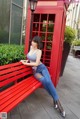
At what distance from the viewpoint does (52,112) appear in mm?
3947

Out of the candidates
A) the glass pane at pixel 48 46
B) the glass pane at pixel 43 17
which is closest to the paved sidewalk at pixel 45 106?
the glass pane at pixel 48 46

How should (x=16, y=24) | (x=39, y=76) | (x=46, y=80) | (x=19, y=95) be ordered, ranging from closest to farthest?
(x=19, y=95) < (x=46, y=80) < (x=39, y=76) < (x=16, y=24)

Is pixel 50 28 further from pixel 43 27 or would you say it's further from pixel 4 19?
pixel 4 19

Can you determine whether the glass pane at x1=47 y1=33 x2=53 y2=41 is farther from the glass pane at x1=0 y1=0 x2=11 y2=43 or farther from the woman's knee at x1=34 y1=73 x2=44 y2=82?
the glass pane at x1=0 y1=0 x2=11 y2=43

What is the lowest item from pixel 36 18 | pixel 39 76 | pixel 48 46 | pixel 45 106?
pixel 45 106

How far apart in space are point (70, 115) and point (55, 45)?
181cm

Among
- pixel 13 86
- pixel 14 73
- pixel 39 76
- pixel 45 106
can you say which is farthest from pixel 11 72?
pixel 45 106

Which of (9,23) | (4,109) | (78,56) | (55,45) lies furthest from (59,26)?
(78,56)

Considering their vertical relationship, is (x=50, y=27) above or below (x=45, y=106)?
above

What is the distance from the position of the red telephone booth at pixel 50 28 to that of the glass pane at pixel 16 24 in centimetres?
375

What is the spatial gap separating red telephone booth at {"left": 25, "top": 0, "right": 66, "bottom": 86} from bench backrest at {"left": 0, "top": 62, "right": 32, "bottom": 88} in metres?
0.99

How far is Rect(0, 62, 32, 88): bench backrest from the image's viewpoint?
3.32 metres

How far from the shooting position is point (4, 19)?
8.15 metres

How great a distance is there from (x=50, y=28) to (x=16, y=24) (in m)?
4.22
